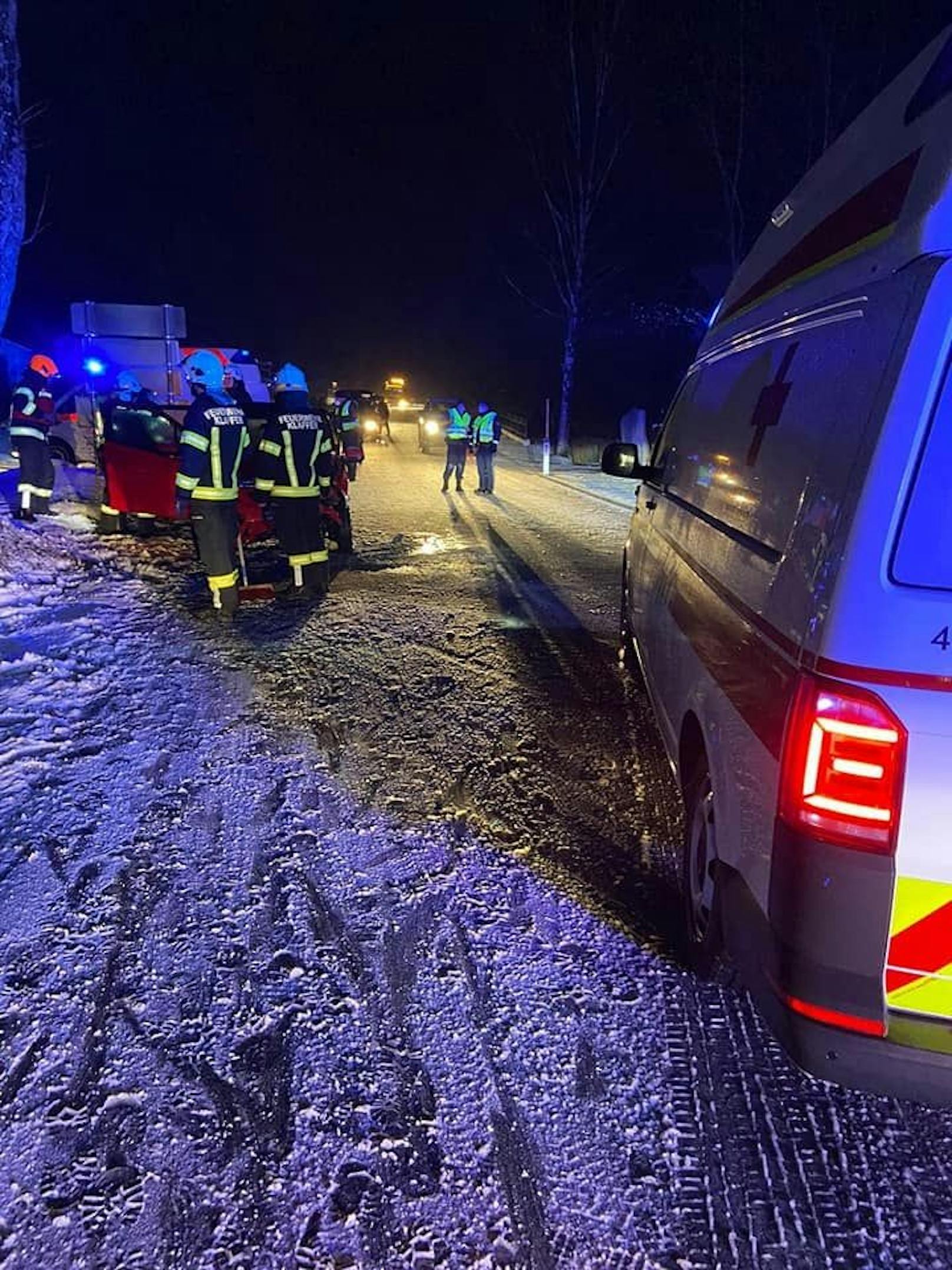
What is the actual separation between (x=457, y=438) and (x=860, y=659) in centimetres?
1457

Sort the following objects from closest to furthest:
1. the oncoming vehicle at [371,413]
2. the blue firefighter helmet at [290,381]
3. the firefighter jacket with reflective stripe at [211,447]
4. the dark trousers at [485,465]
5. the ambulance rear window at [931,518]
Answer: the ambulance rear window at [931,518] < the firefighter jacket with reflective stripe at [211,447] < the blue firefighter helmet at [290,381] < the dark trousers at [485,465] < the oncoming vehicle at [371,413]

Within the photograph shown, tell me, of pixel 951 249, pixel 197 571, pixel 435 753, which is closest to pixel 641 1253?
pixel 951 249

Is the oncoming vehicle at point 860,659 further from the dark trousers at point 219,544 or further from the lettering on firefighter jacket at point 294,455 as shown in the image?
the lettering on firefighter jacket at point 294,455

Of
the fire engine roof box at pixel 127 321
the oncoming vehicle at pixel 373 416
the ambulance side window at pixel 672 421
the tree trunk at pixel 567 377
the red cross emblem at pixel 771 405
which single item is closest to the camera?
the red cross emblem at pixel 771 405

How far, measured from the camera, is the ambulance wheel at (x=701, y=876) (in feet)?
9.16

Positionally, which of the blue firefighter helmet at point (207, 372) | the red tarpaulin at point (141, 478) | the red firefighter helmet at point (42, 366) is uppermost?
the red firefighter helmet at point (42, 366)

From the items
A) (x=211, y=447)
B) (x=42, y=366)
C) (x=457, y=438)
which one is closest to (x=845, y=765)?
(x=211, y=447)

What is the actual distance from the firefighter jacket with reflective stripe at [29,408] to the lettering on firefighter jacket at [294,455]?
389 cm

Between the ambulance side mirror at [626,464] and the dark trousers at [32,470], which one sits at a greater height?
the ambulance side mirror at [626,464]

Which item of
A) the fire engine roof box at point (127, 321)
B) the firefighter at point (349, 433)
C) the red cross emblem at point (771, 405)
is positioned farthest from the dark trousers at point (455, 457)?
the red cross emblem at point (771, 405)

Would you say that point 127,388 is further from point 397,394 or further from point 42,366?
point 397,394

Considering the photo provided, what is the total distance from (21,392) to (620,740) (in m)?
8.67

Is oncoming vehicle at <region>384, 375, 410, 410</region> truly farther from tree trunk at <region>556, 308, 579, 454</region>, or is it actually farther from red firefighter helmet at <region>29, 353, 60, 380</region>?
red firefighter helmet at <region>29, 353, 60, 380</region>

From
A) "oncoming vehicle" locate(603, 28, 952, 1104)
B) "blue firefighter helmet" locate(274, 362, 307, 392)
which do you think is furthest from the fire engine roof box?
"oncoming vehicle" locate(603, 28, 952, 1104)
